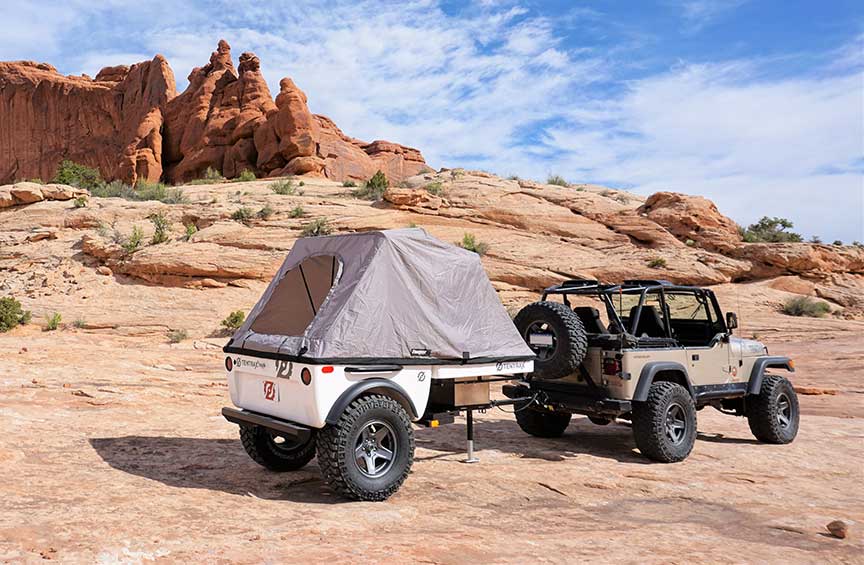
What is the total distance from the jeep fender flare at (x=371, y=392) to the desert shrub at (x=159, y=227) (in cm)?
2131

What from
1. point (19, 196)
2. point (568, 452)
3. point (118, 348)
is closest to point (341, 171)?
point (19, 196)

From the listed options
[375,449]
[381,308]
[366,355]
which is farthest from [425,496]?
[381,308]

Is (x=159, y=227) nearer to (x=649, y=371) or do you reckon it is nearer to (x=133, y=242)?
(x=133, y=242)

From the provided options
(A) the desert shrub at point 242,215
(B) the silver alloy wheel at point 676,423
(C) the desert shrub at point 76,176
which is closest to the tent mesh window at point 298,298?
(B) the silver alloy wheel at point 676,423

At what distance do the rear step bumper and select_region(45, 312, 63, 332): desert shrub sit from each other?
50.7 feet

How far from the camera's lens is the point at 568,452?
8.03 meters

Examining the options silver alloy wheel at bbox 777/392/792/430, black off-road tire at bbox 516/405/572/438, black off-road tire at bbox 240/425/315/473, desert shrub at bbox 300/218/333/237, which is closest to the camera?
black off-road tire at bbox 240/425/315/473

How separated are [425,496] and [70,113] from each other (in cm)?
6824

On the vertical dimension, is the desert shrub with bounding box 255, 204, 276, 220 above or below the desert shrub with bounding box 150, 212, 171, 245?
above

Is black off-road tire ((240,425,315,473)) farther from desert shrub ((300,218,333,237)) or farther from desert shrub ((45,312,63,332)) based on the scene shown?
desert shrub ((300,218,333,237))

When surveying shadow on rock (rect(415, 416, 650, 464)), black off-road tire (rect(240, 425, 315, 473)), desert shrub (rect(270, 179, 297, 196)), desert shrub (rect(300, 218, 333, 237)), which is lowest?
shadow on rock (rect(415, 416, 650, 464))

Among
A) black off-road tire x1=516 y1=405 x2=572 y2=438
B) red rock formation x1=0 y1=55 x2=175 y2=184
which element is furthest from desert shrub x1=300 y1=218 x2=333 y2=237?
red rock formation x1=0 y1=55 x2=175 y2=184

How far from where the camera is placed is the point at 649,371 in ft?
24.4

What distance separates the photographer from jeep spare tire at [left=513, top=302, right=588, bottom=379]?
7402 mm
